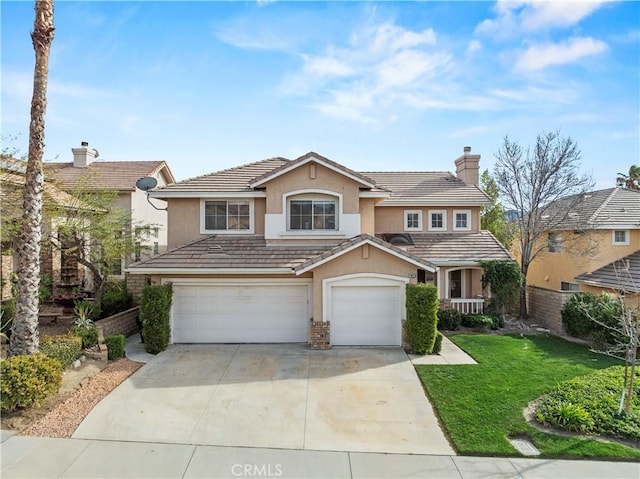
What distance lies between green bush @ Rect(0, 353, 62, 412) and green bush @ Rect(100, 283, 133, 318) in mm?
7045

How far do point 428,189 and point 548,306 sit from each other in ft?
26.1

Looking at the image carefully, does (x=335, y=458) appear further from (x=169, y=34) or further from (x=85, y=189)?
(x=85, y=189)

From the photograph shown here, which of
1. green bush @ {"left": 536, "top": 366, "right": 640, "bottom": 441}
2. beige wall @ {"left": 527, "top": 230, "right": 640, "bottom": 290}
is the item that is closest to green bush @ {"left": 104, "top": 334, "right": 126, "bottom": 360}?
green bush @ {"left": 536, "top": 366, "right": 640, "bottom": 441}

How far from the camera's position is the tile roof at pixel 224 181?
49.3ft

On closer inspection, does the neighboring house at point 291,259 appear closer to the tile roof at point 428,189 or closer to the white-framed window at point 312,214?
the white-framed window at point 312,214

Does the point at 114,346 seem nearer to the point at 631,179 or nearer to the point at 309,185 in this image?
the point at 309,185

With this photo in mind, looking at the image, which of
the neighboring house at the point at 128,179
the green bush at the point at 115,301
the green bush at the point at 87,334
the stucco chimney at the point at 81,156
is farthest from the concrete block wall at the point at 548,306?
the stucco chimney at the point at 81,156

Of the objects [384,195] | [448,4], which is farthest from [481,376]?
[448,4]

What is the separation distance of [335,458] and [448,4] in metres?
12.8

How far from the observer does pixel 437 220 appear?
19031mm

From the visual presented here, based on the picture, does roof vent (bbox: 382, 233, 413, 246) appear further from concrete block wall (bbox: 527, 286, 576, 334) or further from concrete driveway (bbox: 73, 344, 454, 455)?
concrete driveway (bbox: 73, 344, 454, 455)

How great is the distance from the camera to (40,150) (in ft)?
31.5

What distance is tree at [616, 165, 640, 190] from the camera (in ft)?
124

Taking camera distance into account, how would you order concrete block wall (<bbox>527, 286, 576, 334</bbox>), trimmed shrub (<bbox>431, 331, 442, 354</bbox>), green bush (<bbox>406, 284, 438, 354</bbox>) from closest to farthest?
1. green bush (<bbox>406, 284, 438, 354</bbox>)
2. trimmed shrub (<bbox>431, 331, 442, 354</bbox>)
3. concrete block wall (<bbox>527, 286, 576, 334</bbox>)
